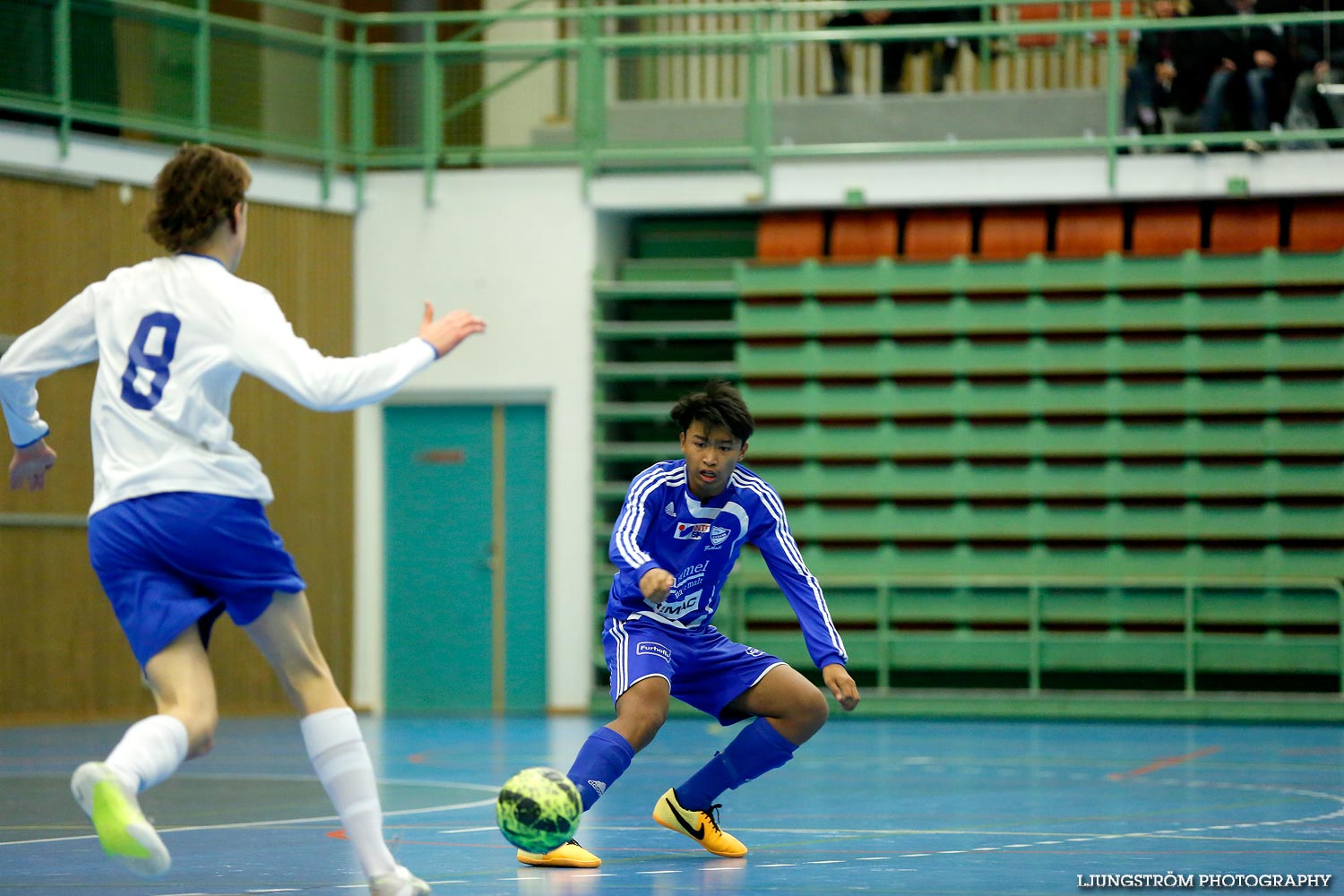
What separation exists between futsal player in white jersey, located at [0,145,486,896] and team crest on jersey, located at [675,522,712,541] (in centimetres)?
205

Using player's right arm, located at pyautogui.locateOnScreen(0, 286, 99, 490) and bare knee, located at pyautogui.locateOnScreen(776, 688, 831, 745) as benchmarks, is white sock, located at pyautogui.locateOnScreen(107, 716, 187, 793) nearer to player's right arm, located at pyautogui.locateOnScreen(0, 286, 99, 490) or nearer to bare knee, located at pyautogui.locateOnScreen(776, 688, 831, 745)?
player's right arm, located at pyautogui.locateOnScreen(0, 286, 99, 490)

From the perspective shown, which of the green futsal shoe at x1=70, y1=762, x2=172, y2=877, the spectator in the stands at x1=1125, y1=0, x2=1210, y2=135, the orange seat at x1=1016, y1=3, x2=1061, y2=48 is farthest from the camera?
the orange seat at x1=1016, y1=3, x2=1061, y2=48

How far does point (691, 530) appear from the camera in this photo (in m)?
6.41

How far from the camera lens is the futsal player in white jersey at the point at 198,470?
168 inches

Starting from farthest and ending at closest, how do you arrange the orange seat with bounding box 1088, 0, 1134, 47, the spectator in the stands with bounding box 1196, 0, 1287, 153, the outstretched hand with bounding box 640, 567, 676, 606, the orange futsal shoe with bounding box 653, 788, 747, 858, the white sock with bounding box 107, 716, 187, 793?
1. the orange seat with bounding box 1088, 0, 1134, 47
2. the spectator in the stands with bounding box 1196, 0, 1287, 153
3. the orange futsal shoe with bounding box 653, 788, 747, 858
4. the outstretched hand with bounding box 640, 567, 676, 606
5. the white sock with bounding box 107, 716, 187, 793

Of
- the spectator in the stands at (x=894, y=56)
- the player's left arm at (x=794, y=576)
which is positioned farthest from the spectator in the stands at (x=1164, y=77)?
the player's left arm at (x=794, y=576)

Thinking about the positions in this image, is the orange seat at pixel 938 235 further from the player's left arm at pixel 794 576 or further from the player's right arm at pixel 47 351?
the player's right arm at pixel 47 351

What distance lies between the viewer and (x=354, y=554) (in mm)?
15836

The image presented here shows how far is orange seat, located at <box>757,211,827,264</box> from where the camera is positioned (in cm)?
1549

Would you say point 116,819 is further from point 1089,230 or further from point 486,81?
point 1089,230

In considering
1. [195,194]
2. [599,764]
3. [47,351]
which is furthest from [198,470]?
[599,764]

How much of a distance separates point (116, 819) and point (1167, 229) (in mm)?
12452

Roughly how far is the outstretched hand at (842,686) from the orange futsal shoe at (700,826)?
0.70 m

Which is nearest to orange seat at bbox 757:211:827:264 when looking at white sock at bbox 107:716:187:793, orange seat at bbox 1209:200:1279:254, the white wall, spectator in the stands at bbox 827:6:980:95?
spectator in the stands at bbox 827:6:980:95
